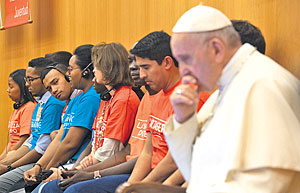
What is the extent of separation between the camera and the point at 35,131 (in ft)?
17.4

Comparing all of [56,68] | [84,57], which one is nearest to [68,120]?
[84,57]

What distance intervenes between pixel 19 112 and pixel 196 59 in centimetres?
434

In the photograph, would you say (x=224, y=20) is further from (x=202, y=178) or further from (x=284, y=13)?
(x=284, y=13)

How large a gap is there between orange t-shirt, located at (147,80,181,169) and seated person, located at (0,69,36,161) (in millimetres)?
2797

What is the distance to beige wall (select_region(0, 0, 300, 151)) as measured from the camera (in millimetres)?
3002

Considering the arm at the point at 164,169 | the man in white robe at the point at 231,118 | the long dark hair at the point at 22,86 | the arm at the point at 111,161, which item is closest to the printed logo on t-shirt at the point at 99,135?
the arm at the point at 111,161

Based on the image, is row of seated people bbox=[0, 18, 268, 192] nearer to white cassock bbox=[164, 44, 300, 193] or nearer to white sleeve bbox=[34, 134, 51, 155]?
white sleeve bbox=[34, 134, 51, 155]

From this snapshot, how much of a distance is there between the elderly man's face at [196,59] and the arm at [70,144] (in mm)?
2463

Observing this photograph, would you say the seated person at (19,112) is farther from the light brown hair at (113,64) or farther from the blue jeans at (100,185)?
the blue jeans at (100,185)

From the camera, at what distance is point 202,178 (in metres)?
1.89

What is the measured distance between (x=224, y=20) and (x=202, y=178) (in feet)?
2.14

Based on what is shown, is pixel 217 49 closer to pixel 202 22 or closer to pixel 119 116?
pixel 202 22

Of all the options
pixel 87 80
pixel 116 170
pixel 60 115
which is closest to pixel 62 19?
pixel 60 115

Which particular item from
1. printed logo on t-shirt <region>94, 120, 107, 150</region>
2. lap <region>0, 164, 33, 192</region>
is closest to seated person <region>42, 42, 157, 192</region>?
printed logo on t-shirt <region>94, 120, 107, 150</region>
